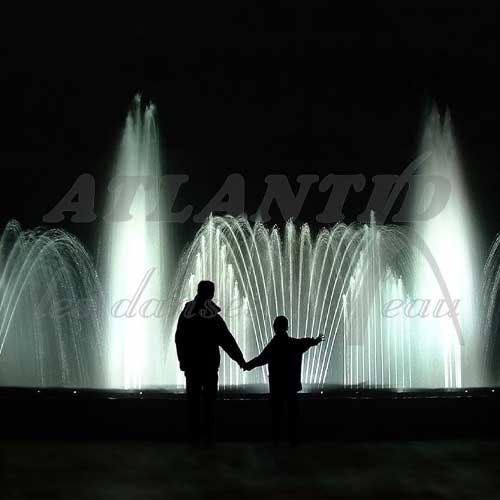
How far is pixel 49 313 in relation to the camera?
46594mm

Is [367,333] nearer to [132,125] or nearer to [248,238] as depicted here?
[248,238]

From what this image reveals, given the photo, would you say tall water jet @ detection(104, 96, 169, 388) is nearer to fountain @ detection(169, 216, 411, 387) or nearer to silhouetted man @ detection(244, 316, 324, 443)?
fountain @ detection(169, 216, 411, 387)

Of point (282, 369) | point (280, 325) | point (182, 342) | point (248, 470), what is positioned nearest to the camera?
point (248, 470)

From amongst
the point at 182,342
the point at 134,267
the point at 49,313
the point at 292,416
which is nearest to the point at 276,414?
the point at 292,416

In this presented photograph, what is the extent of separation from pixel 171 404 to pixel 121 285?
21.7m

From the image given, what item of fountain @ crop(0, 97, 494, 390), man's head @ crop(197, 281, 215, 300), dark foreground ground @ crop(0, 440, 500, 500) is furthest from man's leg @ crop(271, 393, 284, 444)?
fountain @ crop(0, 97, 494, 390)

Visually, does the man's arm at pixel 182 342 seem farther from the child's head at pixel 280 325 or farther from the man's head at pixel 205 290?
the child's head at pixel 280 325

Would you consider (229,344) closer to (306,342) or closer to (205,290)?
(205,290)

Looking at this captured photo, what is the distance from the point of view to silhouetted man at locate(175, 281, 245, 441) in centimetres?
984

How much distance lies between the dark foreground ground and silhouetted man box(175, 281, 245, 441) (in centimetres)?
48

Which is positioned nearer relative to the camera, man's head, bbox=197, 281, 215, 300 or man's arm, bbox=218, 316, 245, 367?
man's head, bbox=197, 281, 215, 300

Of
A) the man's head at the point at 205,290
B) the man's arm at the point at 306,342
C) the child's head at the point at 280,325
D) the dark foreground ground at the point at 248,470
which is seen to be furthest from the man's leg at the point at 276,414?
the man's head at the point at 205,290

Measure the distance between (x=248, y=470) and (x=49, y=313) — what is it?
131 feet

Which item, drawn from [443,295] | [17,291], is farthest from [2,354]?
[443,295]
